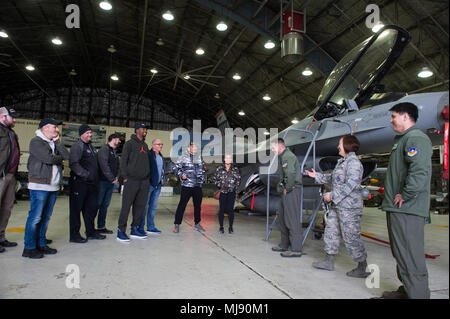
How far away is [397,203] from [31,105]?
121 feet

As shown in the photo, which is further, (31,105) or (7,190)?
(31,105)

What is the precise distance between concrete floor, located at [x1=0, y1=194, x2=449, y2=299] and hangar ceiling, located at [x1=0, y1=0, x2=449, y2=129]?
24.4 feet

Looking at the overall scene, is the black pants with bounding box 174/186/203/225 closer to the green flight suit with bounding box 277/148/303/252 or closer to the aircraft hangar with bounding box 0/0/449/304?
the aircraft hangar with bounding box 0/0/449/304

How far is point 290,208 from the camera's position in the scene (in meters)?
3.95

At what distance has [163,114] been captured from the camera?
113ft

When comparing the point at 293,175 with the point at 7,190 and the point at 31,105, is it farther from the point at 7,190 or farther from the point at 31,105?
the point at 31,105

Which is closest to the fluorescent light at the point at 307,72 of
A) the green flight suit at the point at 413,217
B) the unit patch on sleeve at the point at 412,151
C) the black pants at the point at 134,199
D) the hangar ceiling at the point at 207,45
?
the hangar ceiling at the point at 207,45

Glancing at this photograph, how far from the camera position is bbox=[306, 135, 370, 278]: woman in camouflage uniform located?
10.1ft

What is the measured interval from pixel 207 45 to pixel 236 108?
907cm

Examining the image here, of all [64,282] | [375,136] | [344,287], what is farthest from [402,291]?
[64,282]

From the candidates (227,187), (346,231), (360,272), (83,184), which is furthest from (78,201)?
(360,272)

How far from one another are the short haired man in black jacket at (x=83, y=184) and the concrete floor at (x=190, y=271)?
11.9 inches

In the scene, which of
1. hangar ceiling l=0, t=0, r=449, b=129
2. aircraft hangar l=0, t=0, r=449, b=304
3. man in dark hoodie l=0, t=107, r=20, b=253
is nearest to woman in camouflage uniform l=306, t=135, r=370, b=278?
aircraft hangar l=0, t=0, r=449, b=304

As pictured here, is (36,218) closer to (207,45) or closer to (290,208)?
(290,208)
